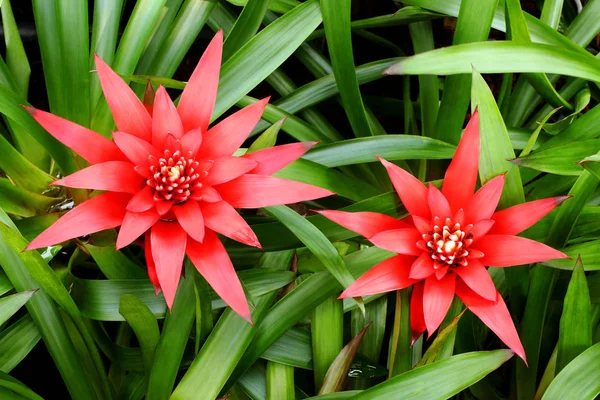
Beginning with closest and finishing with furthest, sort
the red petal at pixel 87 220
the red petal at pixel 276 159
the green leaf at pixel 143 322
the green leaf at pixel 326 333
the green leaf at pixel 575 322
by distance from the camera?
the red petal at pixel 87 220 < the red petal at pixel 276 159 < the green leaf at pixel 143 322 < the green leaf at pixel 575 322 < the green leaf at pixel 326 333

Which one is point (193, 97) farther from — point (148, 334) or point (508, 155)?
point (508, 155)

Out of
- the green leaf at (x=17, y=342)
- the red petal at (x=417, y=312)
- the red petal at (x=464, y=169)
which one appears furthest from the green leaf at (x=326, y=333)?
the green leaf at (x=17, y=342)

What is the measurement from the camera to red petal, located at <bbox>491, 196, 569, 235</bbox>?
101 centimetres

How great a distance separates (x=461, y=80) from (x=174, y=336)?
86 centimetres

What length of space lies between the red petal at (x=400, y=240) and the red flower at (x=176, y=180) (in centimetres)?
15

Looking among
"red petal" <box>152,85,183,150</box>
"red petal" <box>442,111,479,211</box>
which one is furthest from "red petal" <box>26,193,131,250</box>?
"red petal" <box>442,111,479,211</box>

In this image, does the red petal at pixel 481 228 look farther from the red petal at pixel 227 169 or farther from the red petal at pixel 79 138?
the red petal at pixel 79 138

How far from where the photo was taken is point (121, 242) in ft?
2.87

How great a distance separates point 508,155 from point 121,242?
0.79 meters

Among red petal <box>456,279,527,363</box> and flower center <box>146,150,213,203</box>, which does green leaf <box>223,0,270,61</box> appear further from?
red petal <box>456,279,527,363</box>

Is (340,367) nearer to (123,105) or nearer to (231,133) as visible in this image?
(231,133)

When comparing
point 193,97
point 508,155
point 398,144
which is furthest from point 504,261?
point 193,97

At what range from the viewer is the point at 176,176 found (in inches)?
36.4

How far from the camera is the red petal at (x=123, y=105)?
0.94 meters
